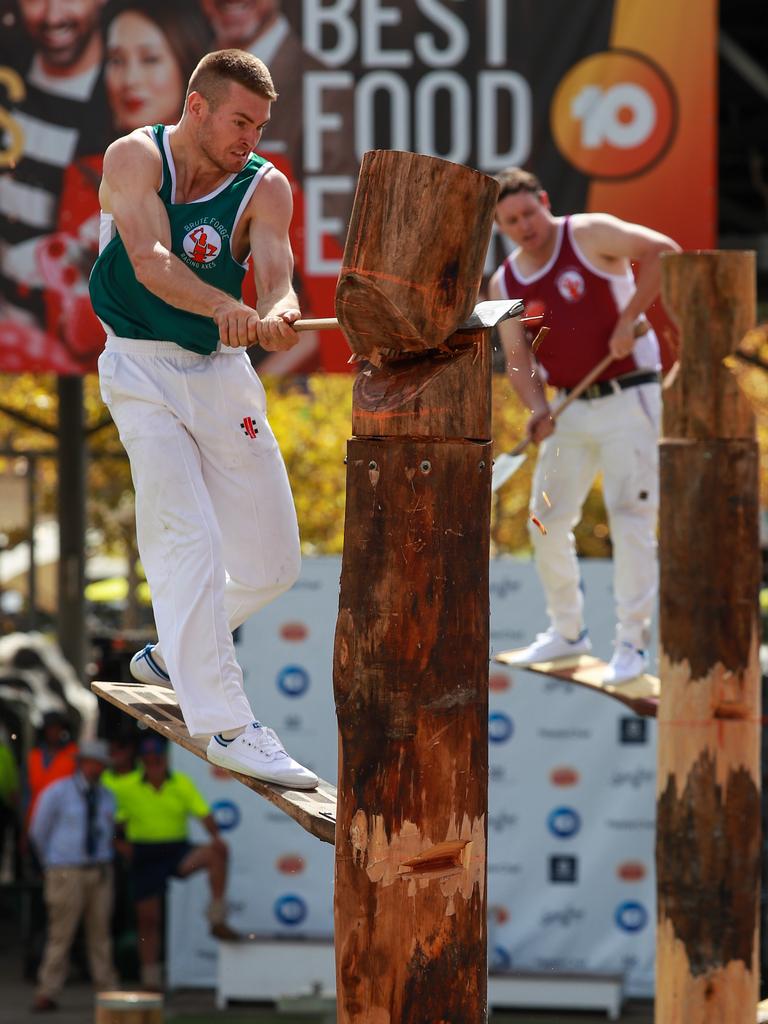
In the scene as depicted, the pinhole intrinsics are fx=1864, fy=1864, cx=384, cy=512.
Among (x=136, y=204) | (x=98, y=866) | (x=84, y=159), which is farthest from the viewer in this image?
(x=98, y=866)

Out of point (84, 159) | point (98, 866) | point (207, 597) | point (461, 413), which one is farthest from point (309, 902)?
point (461, 413)

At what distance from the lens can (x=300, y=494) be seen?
21.1m

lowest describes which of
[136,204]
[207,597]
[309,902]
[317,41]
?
[309,902]

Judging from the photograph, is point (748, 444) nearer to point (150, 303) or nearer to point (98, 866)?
point (150, 303)

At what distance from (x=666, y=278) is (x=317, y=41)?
5.64m

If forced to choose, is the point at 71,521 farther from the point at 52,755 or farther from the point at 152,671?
the point at 152,671

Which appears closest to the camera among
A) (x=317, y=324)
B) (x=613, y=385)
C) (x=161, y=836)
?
(x=317, y=324)

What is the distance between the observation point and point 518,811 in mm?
12367

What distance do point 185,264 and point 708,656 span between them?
2750 mm

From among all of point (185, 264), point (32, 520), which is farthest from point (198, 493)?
point (32, 520)

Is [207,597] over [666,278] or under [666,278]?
under

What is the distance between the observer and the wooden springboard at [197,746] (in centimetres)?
422

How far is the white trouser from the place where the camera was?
698 centimetres

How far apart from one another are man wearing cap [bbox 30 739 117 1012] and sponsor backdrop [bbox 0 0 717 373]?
114 inches
